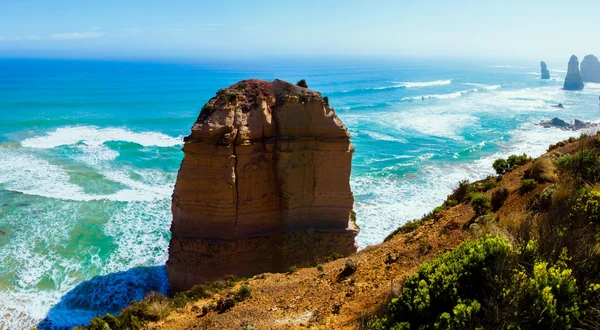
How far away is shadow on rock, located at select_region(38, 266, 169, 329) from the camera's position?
46.3 feet

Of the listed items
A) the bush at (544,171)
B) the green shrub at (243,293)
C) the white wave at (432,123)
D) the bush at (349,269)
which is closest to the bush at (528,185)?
the bush at (544,171)

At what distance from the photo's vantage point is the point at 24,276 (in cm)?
1633

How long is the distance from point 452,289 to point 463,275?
0.85 feet

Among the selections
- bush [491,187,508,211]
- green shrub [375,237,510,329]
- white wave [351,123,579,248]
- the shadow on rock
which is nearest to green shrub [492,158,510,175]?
bush [491,187,508,211]

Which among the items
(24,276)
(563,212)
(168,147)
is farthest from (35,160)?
(563,212)

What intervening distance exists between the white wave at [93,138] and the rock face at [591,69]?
125 m

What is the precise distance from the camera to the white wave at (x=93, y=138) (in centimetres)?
3575

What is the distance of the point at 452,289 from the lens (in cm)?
546

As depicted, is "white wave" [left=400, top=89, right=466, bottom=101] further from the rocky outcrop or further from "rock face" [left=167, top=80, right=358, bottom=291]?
"rock face" [left=167, top=80, right=358, bottom=291]

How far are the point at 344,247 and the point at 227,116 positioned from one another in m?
6.28

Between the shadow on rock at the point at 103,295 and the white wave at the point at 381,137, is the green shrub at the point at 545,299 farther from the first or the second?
the white wave at the point at 381,137

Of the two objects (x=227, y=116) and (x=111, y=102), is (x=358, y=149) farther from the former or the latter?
(x=111, y=102)

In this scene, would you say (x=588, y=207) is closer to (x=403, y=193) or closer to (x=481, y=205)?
(x=481, y=205)

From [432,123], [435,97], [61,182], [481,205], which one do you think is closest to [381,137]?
[432,123]
